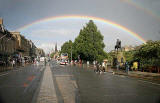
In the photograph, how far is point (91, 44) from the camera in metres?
70.9

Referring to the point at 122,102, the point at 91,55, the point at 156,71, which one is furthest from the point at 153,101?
the point at 91,55

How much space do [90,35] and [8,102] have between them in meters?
66.3

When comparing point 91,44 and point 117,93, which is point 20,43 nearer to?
point 91,44

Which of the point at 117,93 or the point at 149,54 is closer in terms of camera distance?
the point at 117,93

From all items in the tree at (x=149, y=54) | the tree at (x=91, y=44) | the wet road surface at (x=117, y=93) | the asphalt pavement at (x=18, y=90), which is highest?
the tree at (x=91, y=44)

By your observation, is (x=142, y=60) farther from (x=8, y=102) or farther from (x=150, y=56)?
(x=8, y=102)

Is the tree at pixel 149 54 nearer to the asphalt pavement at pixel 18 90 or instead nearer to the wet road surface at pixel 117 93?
the wet road surface at pixel 117 93

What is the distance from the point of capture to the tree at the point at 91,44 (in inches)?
2766

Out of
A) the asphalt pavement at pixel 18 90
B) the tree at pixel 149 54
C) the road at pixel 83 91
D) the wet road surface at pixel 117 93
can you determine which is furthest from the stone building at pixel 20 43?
the wet road surface at pixel 117 93

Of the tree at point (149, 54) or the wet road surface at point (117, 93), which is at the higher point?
the tree at point (149, 54)

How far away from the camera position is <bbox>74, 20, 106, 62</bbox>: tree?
230 ft

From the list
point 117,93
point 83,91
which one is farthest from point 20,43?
point 117,93

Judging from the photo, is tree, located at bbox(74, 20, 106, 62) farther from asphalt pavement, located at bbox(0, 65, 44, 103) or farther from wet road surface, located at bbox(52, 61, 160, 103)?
wet road surface, located at bbox(52, 61, 160, 103)

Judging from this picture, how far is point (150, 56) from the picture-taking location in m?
31.9
